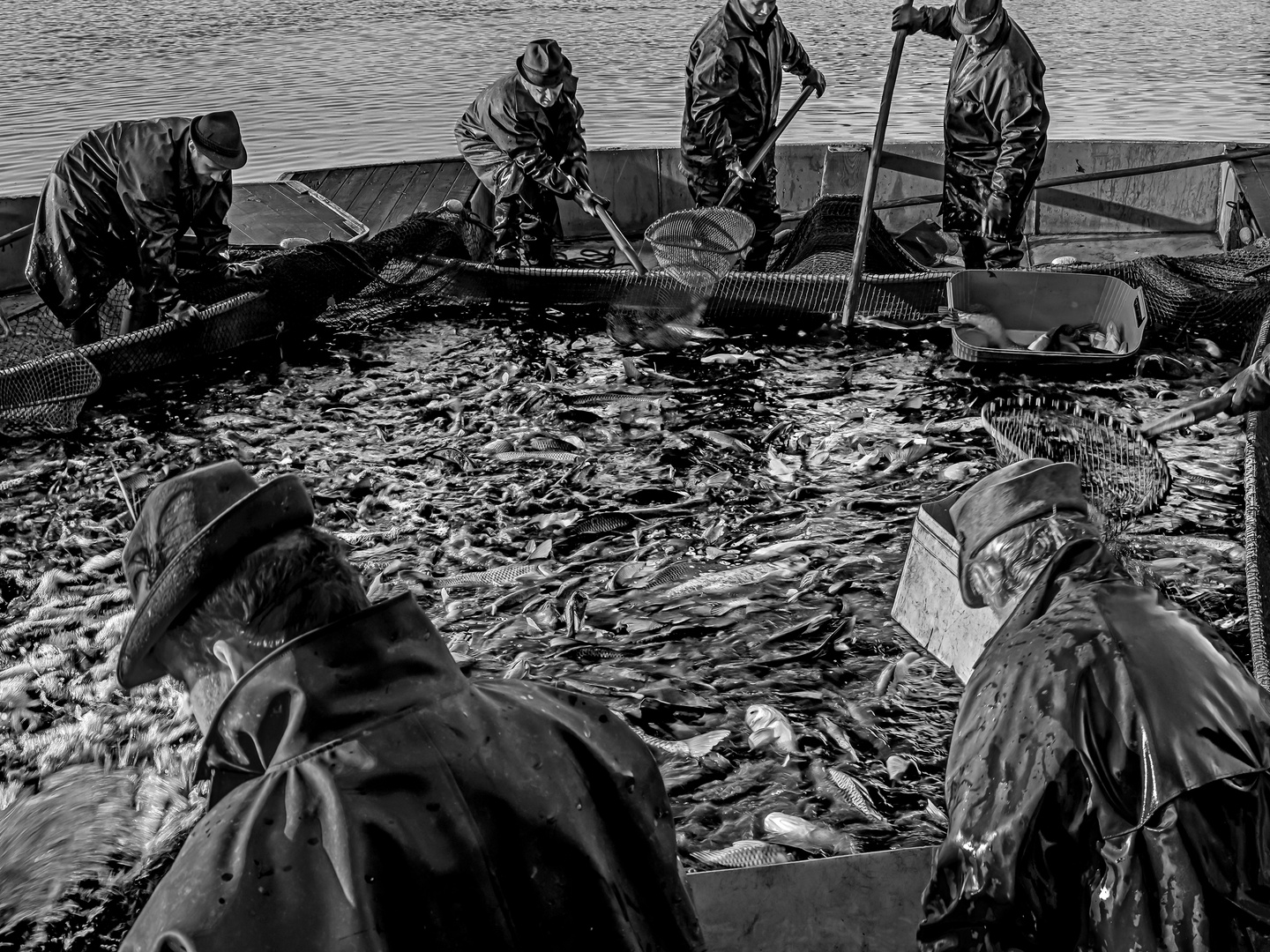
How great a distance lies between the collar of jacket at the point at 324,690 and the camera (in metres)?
1.60

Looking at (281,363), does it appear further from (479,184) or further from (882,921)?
(882,921)

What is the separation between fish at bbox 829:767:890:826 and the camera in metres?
3.74

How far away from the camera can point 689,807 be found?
3.81 m

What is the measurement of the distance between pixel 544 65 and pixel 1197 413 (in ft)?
20.8

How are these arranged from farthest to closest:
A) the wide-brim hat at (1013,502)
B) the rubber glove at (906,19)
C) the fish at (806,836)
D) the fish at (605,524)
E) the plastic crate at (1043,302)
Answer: the rubber glove at (906,19) → the plastic crate at (1043,302) → the fish at (605,524) → the fish at (806,836) → the wide-brim hat at (1013,502)

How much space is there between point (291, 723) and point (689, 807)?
8.02 ft

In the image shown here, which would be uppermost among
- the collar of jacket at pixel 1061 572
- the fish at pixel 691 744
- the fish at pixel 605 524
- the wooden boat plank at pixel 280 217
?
the collar of jacket at pixel 1061 572

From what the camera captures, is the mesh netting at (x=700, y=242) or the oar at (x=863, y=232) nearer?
the oar at (x=863, y=232)

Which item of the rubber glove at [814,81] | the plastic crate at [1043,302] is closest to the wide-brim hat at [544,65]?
the rubber glove at [814,81]

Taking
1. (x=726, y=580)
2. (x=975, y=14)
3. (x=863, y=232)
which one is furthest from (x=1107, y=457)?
(x=975, y=14)

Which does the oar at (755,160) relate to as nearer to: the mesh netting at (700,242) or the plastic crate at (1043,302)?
the mesh netting at (700,242)

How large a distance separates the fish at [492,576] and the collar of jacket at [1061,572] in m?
3.19

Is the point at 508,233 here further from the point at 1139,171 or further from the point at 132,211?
the point at 1139,171

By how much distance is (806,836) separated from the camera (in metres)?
3.64
